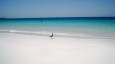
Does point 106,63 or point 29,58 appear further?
point 29,58

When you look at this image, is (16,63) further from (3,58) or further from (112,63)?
(112,63)

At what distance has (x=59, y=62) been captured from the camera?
99.0 inches

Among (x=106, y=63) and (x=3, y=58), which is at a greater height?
(x=3, y=58)

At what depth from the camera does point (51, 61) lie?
101 inches

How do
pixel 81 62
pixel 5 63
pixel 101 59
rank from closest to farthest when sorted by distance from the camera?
1. pixel 5 63
2. pixel 81 62
3. pixel 101 59

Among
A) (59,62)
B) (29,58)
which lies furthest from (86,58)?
(29,58)

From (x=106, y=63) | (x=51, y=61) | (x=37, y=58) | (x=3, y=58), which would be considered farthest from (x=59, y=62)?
(x=3, y=58)

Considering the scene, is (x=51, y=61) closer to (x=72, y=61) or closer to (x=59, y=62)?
(x=59, y=62)

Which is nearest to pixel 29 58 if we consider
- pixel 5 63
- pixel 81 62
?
pixel 5 63

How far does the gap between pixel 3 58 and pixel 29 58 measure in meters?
0.57

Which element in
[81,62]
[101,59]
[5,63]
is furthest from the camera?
[101,59]

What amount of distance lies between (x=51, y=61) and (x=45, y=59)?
19 centimetres

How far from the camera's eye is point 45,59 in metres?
2.68

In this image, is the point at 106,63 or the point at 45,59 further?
Result: the point at 45,59
